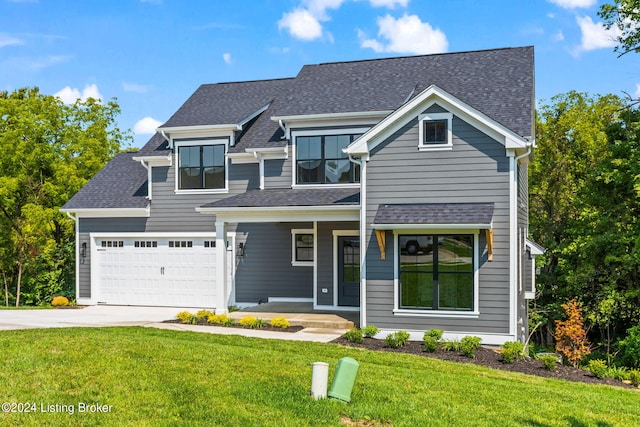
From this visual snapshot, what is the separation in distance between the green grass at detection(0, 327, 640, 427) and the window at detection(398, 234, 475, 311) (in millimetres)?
2765

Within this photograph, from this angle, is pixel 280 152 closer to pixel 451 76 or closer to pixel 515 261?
pixel 451 76

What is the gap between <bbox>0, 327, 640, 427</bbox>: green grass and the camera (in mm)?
6898

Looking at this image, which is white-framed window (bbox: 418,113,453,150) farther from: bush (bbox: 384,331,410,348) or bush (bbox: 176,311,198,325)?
bush (bbox: 176,311,198,325)

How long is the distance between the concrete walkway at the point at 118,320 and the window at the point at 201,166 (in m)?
3.99

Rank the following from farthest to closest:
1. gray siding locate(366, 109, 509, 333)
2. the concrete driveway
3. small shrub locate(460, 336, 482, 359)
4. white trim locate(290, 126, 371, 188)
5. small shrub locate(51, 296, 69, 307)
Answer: small shrub locate(51, 296, 69, 307) → white trim locate(290, 126, 371, 188) → the concrete driveway → gray siding locate(366, 109, 509, 333) → small shrub locate(460, 336, 482, 359)

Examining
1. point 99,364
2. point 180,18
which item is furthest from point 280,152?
point 99,364

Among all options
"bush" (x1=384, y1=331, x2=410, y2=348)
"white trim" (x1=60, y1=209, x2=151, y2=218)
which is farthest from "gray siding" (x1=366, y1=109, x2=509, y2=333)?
"white trim" (x1=60, y1=209, x2=151, y2=218)

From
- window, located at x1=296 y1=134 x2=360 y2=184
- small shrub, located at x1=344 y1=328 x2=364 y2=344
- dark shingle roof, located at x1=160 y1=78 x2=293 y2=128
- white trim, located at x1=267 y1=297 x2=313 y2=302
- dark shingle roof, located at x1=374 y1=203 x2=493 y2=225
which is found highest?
dark shingle roof, located at x1=160 y1=78 x2=293 y2=128

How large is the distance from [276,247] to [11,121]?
47.0 feet

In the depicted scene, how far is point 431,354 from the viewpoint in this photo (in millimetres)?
12312

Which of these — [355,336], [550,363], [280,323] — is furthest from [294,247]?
[550,363]

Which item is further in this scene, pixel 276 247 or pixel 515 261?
pixel 276 247

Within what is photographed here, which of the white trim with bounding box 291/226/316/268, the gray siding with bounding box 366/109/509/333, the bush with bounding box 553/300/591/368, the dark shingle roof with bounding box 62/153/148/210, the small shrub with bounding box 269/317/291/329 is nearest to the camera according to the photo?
the bush with bounding box 553/300/591/368

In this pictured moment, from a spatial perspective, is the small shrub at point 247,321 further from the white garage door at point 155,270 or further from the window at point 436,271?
the white garage door at point 155,270
